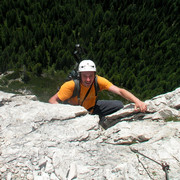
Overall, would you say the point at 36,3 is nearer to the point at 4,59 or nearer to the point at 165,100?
the point at 4,59

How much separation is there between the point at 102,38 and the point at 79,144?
21.9ft

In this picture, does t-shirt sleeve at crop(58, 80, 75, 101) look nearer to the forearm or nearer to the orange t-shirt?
the orange t-shirt

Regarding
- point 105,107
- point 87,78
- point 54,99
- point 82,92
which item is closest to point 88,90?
point 82,92

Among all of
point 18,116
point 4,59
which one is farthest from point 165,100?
point 4,59

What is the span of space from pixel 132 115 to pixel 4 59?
230 inches

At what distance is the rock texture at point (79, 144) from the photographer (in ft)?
6.45

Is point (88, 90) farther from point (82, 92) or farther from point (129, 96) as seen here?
point (129, 96)

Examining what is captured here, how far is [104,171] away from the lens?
198 cm

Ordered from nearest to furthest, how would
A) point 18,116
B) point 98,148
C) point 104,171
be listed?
point 104,171 < point 98,148 < point 18,116

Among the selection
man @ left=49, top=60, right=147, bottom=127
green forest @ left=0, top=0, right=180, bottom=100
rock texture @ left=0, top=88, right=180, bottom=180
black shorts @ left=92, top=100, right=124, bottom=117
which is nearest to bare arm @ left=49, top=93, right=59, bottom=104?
man @ left=49, top=60, right=147, bottom=127

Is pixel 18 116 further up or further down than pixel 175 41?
further up

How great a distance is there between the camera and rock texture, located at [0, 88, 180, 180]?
77.4 inches

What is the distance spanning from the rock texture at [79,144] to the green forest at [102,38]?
4280 millimetres

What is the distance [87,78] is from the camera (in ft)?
11.3
